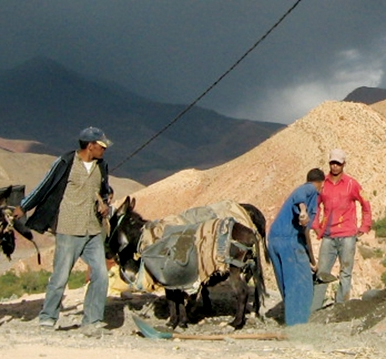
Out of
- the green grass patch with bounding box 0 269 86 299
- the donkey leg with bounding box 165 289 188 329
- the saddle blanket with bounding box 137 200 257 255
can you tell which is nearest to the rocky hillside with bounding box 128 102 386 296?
the green grass patch with bounding box 0 269 86 299

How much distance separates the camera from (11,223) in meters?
8.80

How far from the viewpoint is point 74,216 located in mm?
8484


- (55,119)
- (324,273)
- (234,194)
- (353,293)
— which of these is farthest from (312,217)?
(55,119)

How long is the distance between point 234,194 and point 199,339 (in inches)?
760

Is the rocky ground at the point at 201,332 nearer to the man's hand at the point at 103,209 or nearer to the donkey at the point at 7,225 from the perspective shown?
the donkey at the point at 7,225

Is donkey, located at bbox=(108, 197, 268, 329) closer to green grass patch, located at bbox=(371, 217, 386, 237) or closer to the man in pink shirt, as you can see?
the man in pink shirt

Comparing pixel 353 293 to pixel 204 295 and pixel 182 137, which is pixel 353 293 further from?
pixel 182 137

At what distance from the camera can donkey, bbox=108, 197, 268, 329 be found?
30.5ft

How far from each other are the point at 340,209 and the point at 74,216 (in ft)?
8.78

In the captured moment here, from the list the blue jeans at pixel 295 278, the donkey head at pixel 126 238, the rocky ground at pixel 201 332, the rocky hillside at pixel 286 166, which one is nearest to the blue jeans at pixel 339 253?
the rocky ground at pixel 201 332

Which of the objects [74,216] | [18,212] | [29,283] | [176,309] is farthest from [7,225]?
[29,283]

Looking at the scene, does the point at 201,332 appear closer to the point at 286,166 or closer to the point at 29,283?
the point at 29,283

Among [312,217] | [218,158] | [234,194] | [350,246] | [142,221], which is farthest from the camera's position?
[218,158]

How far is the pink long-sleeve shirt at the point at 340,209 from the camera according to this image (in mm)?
9367
